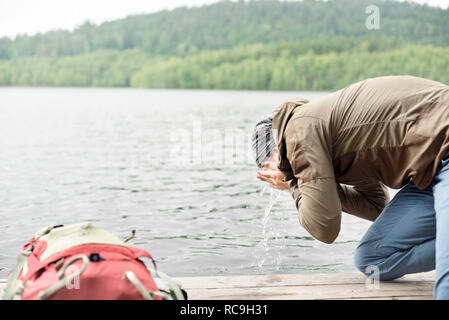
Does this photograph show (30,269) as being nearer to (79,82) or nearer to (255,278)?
(255,278)

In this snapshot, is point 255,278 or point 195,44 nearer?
point 255,278

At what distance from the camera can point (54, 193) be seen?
10648 millimetres

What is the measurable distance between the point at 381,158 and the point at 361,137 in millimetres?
148

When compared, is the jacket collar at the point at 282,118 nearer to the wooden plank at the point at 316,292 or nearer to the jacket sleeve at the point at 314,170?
the jacket sleeve at the point at 314,170

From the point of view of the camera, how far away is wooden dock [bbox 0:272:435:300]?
3037mm

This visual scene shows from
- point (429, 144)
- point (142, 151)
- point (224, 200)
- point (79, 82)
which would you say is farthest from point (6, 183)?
point (79, 82)

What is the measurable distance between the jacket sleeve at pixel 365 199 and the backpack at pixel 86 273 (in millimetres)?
1369

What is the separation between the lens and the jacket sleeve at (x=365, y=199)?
3412 millimetres

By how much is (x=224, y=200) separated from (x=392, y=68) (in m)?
63.0

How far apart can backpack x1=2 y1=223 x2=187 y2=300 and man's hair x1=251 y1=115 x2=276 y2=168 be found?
1.14 m

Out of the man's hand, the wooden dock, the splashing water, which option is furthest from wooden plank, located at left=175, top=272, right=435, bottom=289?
the splashing water

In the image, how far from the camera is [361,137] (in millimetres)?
2885
